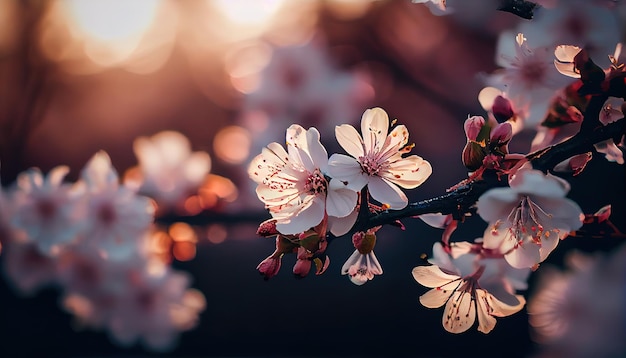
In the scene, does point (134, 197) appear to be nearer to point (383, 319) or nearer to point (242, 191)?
point (242, 191)

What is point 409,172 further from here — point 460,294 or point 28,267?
point 28,267

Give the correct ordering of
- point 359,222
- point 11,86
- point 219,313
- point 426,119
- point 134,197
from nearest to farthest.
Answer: point 359,222, point 134,197, point 426,119, point 11,86, point 219,313

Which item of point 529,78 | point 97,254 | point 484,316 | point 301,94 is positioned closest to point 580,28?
point 529,78

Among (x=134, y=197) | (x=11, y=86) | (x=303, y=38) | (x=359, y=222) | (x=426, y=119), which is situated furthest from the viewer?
(x=11, y=86)

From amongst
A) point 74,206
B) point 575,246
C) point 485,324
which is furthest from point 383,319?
point 485,324

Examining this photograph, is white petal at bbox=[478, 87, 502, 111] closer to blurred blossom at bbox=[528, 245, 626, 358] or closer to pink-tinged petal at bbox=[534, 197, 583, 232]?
pink-tinged petal at bbox=[534, 197, 583, 232]

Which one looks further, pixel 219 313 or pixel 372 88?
pixel 219 313

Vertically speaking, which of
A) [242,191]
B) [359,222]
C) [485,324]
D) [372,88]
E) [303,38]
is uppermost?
[303,38]
